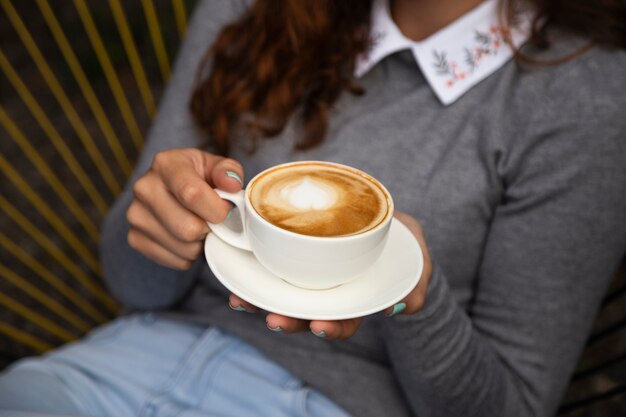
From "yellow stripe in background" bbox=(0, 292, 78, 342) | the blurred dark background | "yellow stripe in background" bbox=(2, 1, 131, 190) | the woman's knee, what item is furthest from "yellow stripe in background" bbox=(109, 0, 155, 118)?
the woman's knee

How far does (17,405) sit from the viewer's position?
2.41 feet

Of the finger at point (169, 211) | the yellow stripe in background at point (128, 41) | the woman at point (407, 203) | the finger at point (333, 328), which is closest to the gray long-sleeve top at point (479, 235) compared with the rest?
the woman at point (407, 203)

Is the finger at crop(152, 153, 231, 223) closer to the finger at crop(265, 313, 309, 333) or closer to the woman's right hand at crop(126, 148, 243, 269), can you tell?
the woman's right hand at crop(126, 148, 243, 269)

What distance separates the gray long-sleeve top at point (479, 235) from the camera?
725mm

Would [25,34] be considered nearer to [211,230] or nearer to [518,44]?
[211,230]

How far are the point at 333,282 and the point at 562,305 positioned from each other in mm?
375

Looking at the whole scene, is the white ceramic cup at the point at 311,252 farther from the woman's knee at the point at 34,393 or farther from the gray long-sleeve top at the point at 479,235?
the woman's knee at the point at 34,393

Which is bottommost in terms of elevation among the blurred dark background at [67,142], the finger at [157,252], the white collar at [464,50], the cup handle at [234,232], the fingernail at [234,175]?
the blurred dark background at [67,142]

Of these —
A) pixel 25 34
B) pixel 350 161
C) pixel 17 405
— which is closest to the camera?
pixel 17 405

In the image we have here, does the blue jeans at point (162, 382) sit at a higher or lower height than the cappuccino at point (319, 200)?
lower

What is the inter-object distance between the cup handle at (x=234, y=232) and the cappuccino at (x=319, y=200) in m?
0.02

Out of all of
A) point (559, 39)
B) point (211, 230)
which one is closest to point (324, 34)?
point (559, 39)

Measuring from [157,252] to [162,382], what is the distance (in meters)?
0.25

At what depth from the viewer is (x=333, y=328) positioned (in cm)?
→ 53
